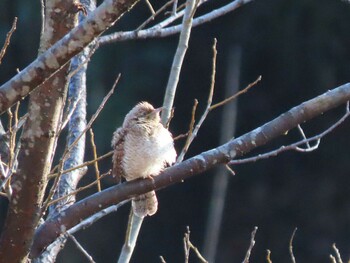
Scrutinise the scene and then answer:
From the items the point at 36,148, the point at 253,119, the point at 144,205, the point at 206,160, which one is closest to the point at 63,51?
the point at 36,148

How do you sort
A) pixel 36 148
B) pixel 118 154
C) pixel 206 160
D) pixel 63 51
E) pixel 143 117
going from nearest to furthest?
pixel 63 51, pixel 36 148, pixel 206 160, pixel 118 154, pixel 143 117

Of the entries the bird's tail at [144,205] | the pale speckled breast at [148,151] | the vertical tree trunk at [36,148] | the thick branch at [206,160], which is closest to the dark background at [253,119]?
the pale speckled breast at [148,151]

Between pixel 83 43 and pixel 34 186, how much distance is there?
464mm

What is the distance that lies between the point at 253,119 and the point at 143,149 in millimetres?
8486

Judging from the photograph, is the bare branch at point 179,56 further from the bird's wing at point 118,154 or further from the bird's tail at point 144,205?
the bird's wing at point 118,154

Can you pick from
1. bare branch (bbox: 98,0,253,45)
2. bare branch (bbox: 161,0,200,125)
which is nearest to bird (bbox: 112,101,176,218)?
bare branch (bbox: 98,0,253,45)

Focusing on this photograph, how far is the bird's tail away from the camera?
4066 millimetres

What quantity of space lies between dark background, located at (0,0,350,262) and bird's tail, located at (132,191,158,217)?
752cm

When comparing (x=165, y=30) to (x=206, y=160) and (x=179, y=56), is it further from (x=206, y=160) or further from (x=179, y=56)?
(x=206, y=160)

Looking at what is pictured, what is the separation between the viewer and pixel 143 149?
14.4 ft

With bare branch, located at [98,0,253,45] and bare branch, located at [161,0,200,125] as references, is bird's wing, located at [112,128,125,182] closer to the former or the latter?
bare branch, located at [98,0,253,45]

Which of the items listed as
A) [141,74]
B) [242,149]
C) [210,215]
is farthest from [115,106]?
[242,149]

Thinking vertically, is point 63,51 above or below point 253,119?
above

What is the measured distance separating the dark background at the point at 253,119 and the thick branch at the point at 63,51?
9287 mm
